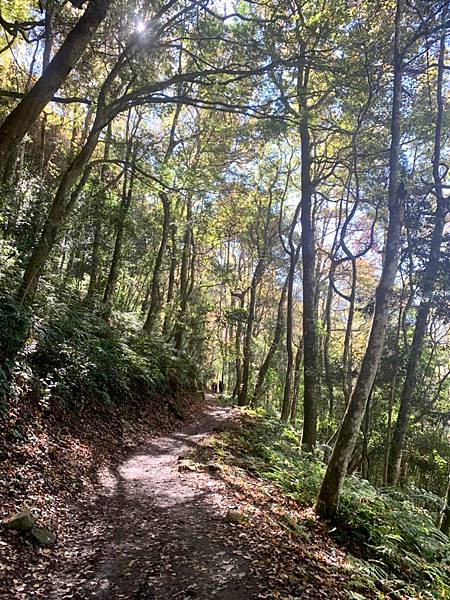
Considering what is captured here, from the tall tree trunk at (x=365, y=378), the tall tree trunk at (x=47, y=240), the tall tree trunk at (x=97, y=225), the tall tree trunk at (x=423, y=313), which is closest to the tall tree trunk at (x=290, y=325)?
the tall tree trunk at (x=423, y=313)

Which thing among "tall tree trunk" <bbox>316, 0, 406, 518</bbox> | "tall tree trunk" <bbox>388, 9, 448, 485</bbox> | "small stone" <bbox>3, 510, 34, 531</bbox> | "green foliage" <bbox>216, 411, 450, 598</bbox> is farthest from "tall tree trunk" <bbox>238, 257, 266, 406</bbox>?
"small stone" <bbox>3, 510, 34, 531</bbox>

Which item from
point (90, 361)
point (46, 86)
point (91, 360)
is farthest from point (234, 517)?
point (46, 86)

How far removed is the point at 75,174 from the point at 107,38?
480 centimetres

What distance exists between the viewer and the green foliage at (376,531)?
5.34 m

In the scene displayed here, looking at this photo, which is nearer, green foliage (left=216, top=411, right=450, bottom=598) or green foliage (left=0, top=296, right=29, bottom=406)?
green foliage (left=216, top=411, right=450, bottom=598)

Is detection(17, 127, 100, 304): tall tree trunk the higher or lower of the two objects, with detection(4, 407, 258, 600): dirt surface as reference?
higher

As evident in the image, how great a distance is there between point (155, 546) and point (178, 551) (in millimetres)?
338

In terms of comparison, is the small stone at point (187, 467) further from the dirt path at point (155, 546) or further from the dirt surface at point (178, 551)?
the dirt surface at point (178, 551)

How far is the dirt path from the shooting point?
389cm

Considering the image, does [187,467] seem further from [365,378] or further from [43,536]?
[365,378]

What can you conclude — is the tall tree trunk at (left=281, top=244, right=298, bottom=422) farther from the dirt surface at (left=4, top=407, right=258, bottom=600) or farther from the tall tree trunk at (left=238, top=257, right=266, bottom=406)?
the dirt surface at (left=4, top=407, right=258, bottom=600)

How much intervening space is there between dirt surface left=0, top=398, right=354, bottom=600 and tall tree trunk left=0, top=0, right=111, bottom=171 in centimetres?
567

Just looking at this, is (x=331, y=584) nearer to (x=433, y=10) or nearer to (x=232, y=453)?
(x=232, y=453)

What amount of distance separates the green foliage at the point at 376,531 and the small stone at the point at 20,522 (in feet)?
11.9
